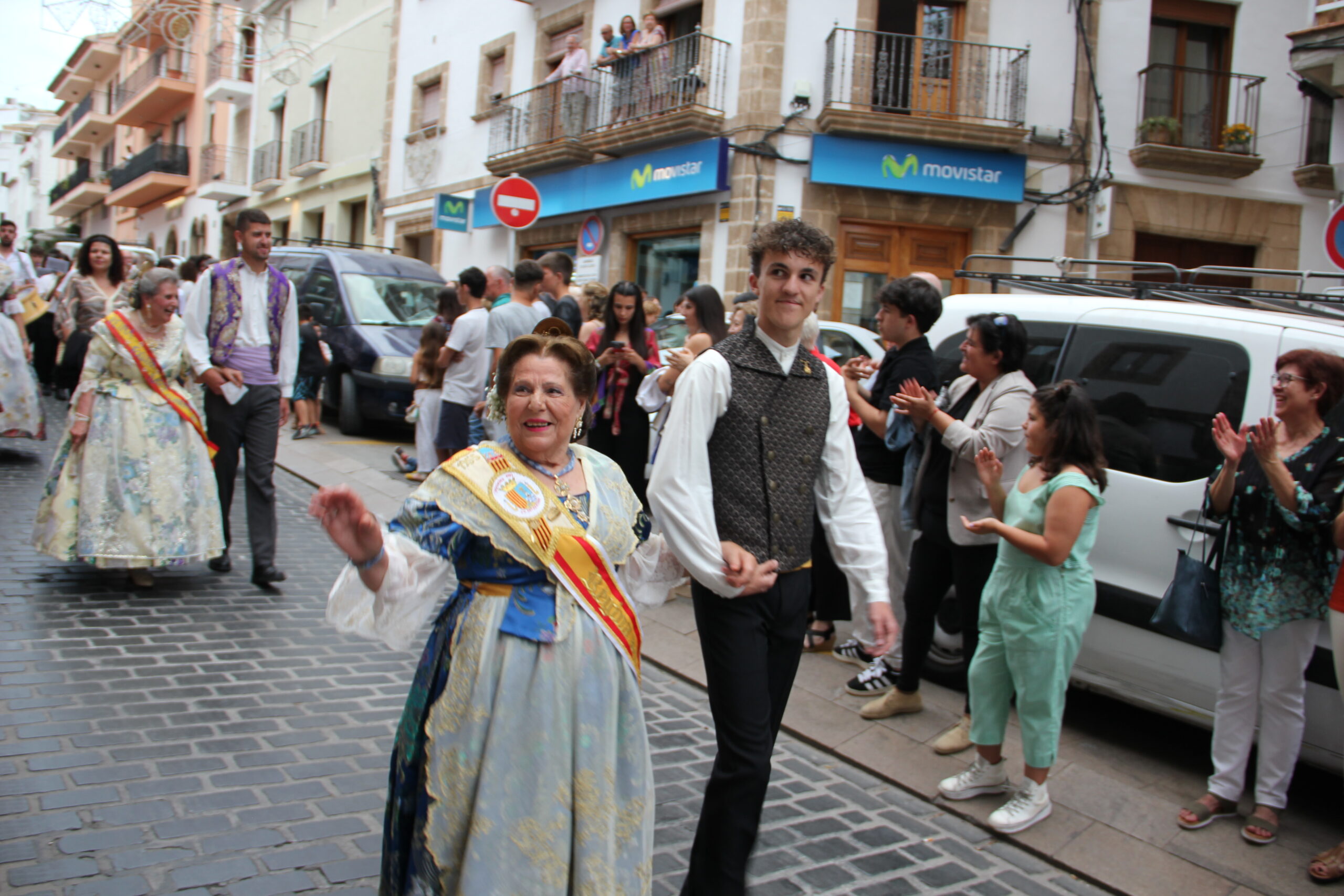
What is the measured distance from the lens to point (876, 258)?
1501cm

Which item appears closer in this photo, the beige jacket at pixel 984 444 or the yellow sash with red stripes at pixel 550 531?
the yellow sash with red stripes at pixel 550 531

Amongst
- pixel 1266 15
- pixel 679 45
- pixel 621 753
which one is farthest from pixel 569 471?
pixel 1266 15

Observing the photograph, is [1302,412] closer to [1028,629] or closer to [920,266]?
[1028,629]

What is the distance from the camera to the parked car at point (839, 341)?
8.19m

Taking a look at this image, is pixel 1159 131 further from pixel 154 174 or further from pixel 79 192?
pixel 79 192

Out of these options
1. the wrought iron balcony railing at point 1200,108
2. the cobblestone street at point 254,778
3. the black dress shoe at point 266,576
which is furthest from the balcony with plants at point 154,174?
the cobblestone street at point 254,778

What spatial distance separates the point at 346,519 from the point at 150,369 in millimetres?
4282

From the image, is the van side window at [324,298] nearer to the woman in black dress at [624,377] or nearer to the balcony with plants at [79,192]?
the woman in black dress at [624,377]

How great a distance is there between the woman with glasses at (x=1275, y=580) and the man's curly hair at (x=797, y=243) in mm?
1742

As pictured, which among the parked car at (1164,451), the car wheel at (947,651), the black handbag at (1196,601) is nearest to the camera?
the black handbag at (1196,601)

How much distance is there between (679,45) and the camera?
1600cm

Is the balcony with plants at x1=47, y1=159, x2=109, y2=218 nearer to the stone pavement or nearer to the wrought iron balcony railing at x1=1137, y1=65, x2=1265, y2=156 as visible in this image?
the wrought iron balcony railing at x1=1137, y1=65, x2=1265, y2=156

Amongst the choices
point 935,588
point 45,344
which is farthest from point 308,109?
point 935,588

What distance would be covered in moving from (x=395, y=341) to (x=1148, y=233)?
10711 mm
